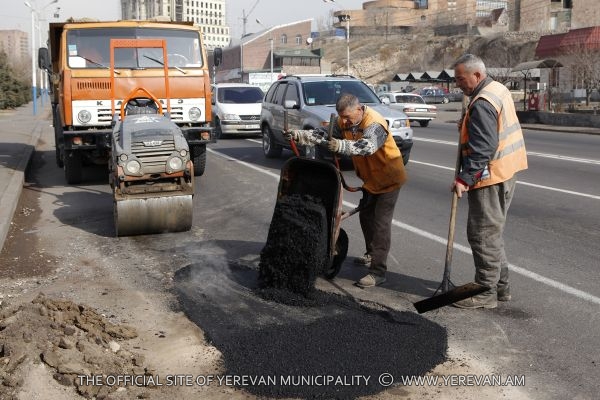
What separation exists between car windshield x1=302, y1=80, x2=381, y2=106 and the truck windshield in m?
3.47

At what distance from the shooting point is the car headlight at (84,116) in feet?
35.2

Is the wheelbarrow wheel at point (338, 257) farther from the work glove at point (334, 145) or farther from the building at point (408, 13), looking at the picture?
the building at point (408, 13)

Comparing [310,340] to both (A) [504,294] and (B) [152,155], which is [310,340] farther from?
(B) [152,155]

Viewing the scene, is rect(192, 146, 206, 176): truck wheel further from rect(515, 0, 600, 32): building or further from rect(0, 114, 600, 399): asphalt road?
rect(515, 0, 600, 32): building

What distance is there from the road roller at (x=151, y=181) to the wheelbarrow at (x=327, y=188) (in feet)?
6.89

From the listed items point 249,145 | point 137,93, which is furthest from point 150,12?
point 137,93

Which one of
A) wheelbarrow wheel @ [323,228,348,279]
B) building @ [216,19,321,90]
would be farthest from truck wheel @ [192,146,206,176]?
building @ [216,19,321,90]

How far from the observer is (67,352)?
13.6ft

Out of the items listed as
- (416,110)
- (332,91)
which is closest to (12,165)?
(332,91)

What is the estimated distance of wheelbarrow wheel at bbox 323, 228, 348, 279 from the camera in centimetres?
624

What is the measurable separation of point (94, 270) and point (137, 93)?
4265 millimetres

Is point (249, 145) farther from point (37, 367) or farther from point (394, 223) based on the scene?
point (37, 367)

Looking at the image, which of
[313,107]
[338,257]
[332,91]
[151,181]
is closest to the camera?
[338,257]

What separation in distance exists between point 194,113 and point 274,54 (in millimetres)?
77036
